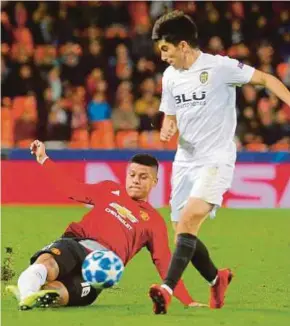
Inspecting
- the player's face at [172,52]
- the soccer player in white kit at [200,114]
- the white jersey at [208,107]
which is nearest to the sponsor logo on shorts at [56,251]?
the soccer player in white kit at [200,114]

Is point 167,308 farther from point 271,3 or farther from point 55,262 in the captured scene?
point 271,3

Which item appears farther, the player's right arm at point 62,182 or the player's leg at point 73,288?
the player's right arm at point 62,182

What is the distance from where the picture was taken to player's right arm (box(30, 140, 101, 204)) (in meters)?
7.76

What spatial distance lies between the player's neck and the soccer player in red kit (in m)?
0.67

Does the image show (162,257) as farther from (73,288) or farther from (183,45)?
(183,45)

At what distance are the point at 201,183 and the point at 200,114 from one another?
1.54 ft

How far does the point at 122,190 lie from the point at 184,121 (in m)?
0.62

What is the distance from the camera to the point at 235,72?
7.79 meters

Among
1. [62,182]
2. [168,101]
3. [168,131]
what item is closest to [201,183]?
[168,131]

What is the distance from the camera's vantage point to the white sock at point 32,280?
720cm

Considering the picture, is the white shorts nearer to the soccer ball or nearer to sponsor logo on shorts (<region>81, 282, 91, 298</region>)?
the soccer ball

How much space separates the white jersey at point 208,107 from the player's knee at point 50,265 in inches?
44.7

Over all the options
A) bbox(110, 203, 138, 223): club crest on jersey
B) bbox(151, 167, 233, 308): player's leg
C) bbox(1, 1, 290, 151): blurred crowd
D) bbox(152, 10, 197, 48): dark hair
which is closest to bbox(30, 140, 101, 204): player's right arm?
bbox(110, 203, 138, 223): club crest on jersey

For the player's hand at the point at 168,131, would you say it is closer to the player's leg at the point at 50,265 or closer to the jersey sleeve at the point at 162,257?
the jersey sleeve at the point at 162,257
